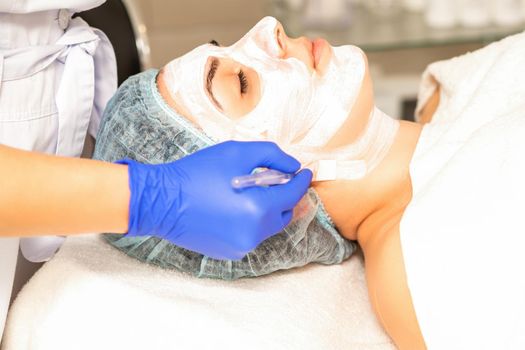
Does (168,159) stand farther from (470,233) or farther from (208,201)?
(470,233)

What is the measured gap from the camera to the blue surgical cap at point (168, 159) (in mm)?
1309

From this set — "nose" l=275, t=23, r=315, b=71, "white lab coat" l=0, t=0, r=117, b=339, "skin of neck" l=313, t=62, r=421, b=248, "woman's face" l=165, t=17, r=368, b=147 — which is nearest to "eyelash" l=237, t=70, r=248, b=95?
"woman's face" l=165, t=17, r=368, b=147

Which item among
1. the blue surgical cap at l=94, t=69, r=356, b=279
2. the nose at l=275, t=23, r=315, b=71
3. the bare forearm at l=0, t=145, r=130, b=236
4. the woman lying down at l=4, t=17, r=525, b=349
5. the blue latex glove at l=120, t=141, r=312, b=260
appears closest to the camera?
the bare forearm at l=0, t=145, r=130, b=236

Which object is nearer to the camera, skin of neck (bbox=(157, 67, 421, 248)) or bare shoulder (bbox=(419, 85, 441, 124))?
skin of neck (bbox=(157, 67, 421, 248))

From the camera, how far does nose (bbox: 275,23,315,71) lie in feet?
4.63

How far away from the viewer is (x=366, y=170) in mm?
1432

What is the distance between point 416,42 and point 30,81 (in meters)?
1.51

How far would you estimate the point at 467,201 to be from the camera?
50.0 inches

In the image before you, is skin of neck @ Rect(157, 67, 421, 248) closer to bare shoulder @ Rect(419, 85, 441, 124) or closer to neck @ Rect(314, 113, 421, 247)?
neck @ Rect(314, 113, 421, 247)

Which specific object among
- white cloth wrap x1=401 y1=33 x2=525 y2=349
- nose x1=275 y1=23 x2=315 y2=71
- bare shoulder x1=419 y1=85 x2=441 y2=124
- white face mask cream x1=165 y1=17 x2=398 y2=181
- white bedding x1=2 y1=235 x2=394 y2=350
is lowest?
white bedding x1=2 y1=235 x2=394 y2=350

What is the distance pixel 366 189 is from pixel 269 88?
0.31 m

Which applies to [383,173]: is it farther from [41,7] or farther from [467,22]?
[467,22]

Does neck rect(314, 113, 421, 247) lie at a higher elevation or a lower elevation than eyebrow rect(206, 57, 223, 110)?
lower

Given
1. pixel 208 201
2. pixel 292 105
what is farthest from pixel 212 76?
pixel 208 201
